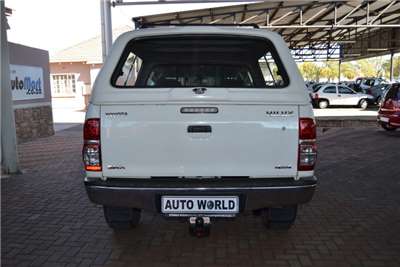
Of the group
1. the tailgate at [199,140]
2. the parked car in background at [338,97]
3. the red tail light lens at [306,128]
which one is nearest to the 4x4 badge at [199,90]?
the tailgate at [199,140]

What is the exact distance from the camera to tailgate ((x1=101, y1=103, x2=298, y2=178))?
3.25 m

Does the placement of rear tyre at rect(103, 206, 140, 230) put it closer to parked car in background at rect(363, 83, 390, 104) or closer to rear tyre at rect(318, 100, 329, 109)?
rear tyre at rect(318, 100, 329, 109)

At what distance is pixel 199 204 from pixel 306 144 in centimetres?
98

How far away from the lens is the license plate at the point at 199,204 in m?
3.29

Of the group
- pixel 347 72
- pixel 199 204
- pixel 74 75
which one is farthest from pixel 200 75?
pixel 347 72

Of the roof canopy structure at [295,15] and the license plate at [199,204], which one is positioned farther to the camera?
the roof canopy structure at [295,15]

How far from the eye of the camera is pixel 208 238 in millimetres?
4191

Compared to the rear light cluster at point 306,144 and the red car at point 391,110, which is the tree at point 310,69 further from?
the rear light cluster at point 306,144

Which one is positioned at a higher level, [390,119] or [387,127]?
[390,119]

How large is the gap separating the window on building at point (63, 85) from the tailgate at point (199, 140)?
2408cm

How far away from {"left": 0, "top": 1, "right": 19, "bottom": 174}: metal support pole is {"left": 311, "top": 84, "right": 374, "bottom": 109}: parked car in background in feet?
63.3

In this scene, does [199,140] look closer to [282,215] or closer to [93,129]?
[93,129]

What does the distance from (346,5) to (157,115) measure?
57.0 feet

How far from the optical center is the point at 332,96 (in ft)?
77.0
